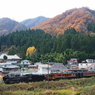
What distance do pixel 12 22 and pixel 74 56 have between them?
349ft

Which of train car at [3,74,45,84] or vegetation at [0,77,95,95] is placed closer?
vegetation at [0,77,95,95]

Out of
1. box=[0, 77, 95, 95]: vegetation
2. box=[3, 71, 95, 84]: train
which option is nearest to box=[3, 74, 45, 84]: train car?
box=[3, 71, 95, 84]: train

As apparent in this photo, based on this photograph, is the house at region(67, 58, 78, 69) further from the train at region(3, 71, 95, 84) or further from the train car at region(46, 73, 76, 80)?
the train car at region(46, 73, 76, 80)

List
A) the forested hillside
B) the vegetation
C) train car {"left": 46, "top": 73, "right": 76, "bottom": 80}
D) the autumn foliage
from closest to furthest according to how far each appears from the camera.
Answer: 1. the vegetation
2. train car {"left": 46, "top": 73, "right": 76, "bottom": 80}
3. the forested hillside
4. the autumn foliage

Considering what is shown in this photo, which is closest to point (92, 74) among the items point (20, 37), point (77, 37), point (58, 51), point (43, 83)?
point (43, 83)

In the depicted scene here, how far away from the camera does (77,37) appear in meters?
54.5

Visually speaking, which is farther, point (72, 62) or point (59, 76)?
point (72, 62)

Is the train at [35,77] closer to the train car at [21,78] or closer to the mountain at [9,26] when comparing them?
the train car at [21,78]

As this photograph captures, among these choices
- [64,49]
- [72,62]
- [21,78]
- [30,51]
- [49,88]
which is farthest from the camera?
[30,51]

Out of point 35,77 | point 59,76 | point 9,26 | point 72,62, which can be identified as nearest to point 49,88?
point 35,77

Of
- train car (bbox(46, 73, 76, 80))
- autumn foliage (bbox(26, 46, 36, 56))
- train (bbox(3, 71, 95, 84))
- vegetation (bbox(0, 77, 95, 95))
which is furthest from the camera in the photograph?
autumn foliage (bbox(26, 46, 36, 56))

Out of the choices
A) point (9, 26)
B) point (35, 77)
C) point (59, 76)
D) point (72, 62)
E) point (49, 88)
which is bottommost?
point (49, 88)

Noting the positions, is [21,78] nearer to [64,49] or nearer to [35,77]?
[35,77]

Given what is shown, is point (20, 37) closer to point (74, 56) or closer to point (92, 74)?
point (74, 56)
